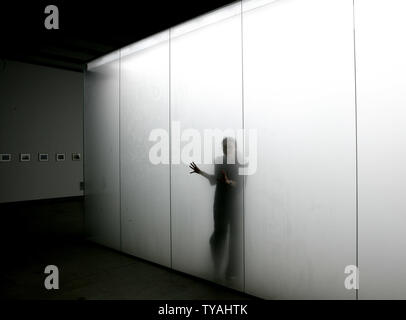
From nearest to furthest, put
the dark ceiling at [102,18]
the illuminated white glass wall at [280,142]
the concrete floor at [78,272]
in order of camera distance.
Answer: the illuminated white glass wall at [280,142] → the concrete floor at [78,272] → the dark ceiling at [102,18]

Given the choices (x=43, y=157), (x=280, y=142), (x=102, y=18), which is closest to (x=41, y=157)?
(x=43, y=157)

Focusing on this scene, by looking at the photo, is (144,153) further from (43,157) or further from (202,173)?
(43,157)

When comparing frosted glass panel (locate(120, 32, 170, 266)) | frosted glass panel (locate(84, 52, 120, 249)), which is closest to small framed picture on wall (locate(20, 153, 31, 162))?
frosted glass panel (locate(84, 52, 120, 249))

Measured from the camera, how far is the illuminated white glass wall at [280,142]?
9.07 ft

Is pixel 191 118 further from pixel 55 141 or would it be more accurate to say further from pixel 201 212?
pixel 55 141

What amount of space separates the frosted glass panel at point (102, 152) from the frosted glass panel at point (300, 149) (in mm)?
2912

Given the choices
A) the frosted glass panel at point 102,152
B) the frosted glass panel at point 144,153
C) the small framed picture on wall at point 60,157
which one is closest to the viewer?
the frosted glass panel at point 144,153

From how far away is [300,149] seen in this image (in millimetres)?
3236

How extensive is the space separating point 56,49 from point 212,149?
648 cm

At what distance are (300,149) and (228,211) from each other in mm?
1229

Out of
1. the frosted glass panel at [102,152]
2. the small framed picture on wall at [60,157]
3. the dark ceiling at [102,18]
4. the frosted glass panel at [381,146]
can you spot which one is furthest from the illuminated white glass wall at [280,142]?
the small framed picture on wall at [60,157]

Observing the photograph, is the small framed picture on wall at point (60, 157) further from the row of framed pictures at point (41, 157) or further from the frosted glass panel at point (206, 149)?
the frosted glass panel at point (206, 149)

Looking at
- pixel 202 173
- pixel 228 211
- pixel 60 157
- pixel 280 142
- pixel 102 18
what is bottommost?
pixel 228 211

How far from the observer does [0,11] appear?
4715 millimetres
